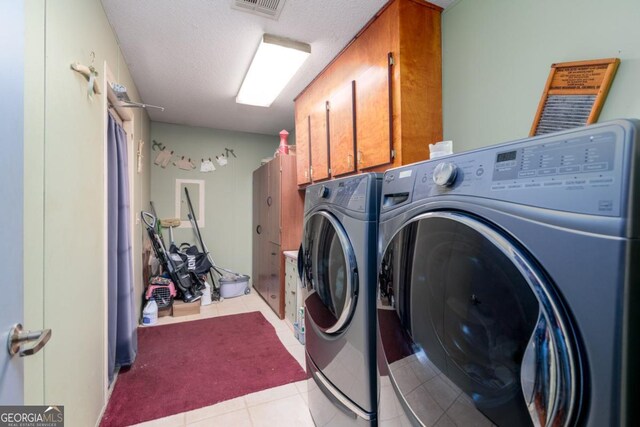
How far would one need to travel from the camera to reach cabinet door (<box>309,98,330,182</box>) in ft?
7.63

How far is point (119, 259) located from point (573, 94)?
280 cm

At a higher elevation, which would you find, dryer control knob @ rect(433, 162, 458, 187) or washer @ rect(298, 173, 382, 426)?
dryer control knob @ rect(433, 162, 458, 187)

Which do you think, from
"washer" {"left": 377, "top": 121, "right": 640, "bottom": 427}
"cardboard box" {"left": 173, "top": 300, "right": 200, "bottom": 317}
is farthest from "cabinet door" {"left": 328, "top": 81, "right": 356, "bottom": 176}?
"cardboard box" {"left": 173, "top": 300, "right": 200, "bottom": 317}

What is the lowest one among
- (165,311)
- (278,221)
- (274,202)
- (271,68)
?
(165,311)

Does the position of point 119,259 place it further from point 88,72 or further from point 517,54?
point 517,54

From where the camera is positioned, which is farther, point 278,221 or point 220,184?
point 220,184

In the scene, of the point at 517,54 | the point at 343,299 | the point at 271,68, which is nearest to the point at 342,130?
the point at 271,68

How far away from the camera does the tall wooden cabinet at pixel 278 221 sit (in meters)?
3.07

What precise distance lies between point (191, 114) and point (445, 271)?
3823 millimetres

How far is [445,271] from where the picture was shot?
0.73 metres

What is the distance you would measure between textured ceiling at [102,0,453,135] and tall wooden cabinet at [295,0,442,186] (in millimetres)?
141

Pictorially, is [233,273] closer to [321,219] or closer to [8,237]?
[321,219]

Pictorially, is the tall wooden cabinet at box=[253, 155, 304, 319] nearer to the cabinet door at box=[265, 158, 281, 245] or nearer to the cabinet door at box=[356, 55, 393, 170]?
the cabinet door at box=[265, 158, 281, 245]

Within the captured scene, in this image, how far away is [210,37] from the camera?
78.3 inches
